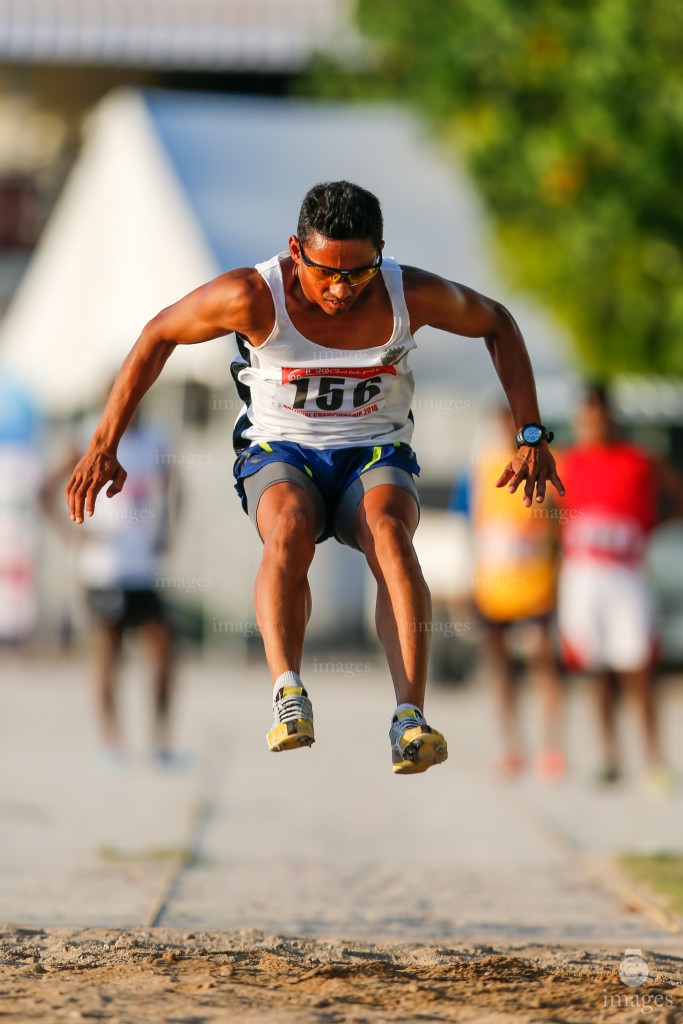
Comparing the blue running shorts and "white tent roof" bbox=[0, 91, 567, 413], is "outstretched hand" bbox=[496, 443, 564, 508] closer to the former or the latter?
the blue running shorts

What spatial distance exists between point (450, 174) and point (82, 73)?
44.5 ft

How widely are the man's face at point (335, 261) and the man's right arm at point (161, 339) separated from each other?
185 mm

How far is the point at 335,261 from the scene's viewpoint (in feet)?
17.4

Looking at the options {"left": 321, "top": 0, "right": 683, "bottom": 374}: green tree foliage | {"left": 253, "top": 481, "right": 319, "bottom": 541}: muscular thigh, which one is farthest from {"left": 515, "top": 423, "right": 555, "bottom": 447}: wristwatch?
{"left": 321, "top": 0, "right": 683, "bottom": 374}: green tree foliage

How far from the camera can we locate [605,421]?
1014 centimetres

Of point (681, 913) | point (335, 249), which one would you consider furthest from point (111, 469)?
point (681, 913)

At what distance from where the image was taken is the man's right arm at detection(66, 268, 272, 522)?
5.43 m

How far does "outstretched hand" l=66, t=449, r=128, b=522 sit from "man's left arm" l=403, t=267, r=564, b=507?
1155 mm

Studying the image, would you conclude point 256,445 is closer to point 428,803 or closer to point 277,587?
point 277,587

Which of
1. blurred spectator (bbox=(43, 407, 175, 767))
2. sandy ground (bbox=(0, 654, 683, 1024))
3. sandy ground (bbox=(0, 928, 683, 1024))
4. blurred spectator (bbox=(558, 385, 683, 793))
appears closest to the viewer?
sandy ground (bbox=(0, 928, 683, 1024))

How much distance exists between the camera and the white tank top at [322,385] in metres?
5.53

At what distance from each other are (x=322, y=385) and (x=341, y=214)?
0.62m

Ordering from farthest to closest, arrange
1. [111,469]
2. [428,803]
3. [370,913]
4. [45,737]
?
[45,737], [428,803], [370,913], [111,469]

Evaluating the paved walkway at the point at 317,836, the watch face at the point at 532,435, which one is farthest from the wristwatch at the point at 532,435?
the paved walkway at the point at 317,836
